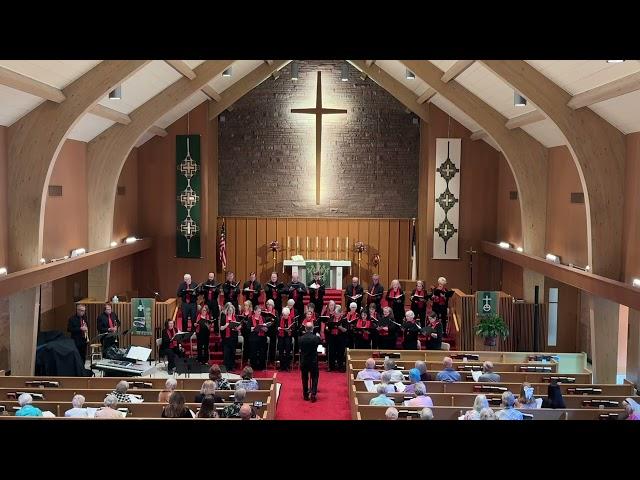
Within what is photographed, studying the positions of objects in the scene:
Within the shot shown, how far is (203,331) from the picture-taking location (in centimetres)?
1544

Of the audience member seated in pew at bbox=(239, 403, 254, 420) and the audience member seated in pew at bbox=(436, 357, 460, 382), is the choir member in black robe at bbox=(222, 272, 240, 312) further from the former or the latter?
the audience member seated in pew at bbox=(239, 403, 254, 420)

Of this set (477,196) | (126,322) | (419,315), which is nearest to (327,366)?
(419,315)

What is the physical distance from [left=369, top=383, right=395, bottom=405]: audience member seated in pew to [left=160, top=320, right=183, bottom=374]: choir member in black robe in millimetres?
5612

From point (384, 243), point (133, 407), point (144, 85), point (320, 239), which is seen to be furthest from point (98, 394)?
point (384, 243)

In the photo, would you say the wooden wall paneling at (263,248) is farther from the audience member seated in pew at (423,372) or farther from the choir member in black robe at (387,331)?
the audience member seated in pew at (423,372)

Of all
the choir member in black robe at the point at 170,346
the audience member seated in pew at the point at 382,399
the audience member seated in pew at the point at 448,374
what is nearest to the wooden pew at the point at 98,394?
the audience member seated in pew at the point at 382,399

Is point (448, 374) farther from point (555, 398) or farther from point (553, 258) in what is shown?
point (553, 258)

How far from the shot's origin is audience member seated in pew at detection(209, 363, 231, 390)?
10297 mm

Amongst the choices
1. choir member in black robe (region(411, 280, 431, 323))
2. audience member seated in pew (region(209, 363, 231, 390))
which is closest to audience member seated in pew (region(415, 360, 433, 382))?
audience member seated in pew (region(209, 363, 231, 390))

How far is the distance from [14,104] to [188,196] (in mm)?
9438
